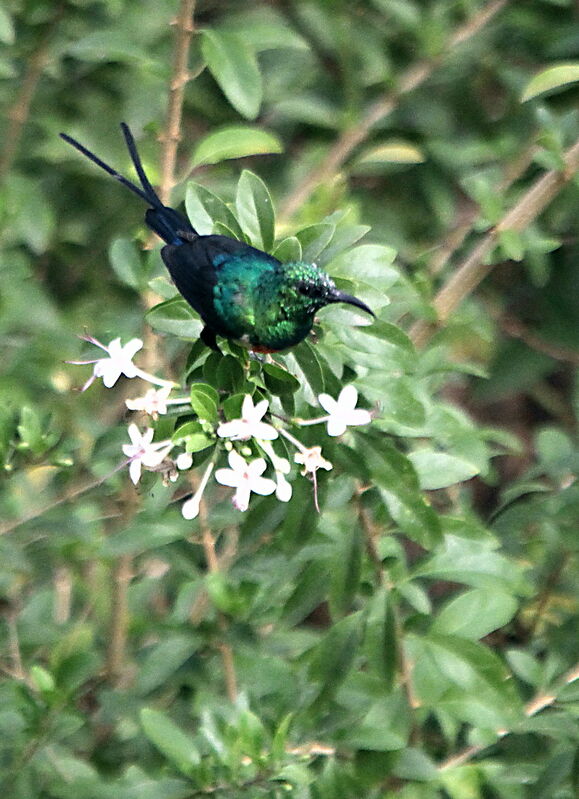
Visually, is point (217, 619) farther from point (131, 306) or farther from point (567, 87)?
point (567, 87)

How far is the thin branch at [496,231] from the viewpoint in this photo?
1.71 meters

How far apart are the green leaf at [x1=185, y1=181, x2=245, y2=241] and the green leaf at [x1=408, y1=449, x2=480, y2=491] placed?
395 millimetres

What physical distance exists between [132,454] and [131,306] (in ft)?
4.32

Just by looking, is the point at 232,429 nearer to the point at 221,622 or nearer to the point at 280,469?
the point at 280,469

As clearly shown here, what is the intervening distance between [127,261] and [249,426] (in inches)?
24.9

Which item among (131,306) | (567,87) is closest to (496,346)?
(567,87)

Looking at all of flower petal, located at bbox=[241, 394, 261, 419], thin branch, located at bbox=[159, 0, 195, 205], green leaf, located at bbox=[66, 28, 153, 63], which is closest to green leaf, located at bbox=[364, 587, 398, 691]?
flower petal, located at bbox=[241, 394, 261, 419]

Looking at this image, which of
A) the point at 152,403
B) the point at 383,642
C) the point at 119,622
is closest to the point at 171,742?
the point at 383,642

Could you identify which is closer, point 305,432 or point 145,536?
point 305,432

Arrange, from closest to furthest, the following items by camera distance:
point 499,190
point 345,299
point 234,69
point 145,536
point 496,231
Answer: point 345,299
point 145,536
point 496,231
point 234,69
point 499,190

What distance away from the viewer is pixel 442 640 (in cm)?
154

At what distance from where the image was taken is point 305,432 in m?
1.28

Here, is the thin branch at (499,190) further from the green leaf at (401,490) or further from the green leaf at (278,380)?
the green leaf at (278,380)

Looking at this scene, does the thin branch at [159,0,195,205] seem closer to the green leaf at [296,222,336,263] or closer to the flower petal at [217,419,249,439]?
the green leaf at [296,222,336,263]
